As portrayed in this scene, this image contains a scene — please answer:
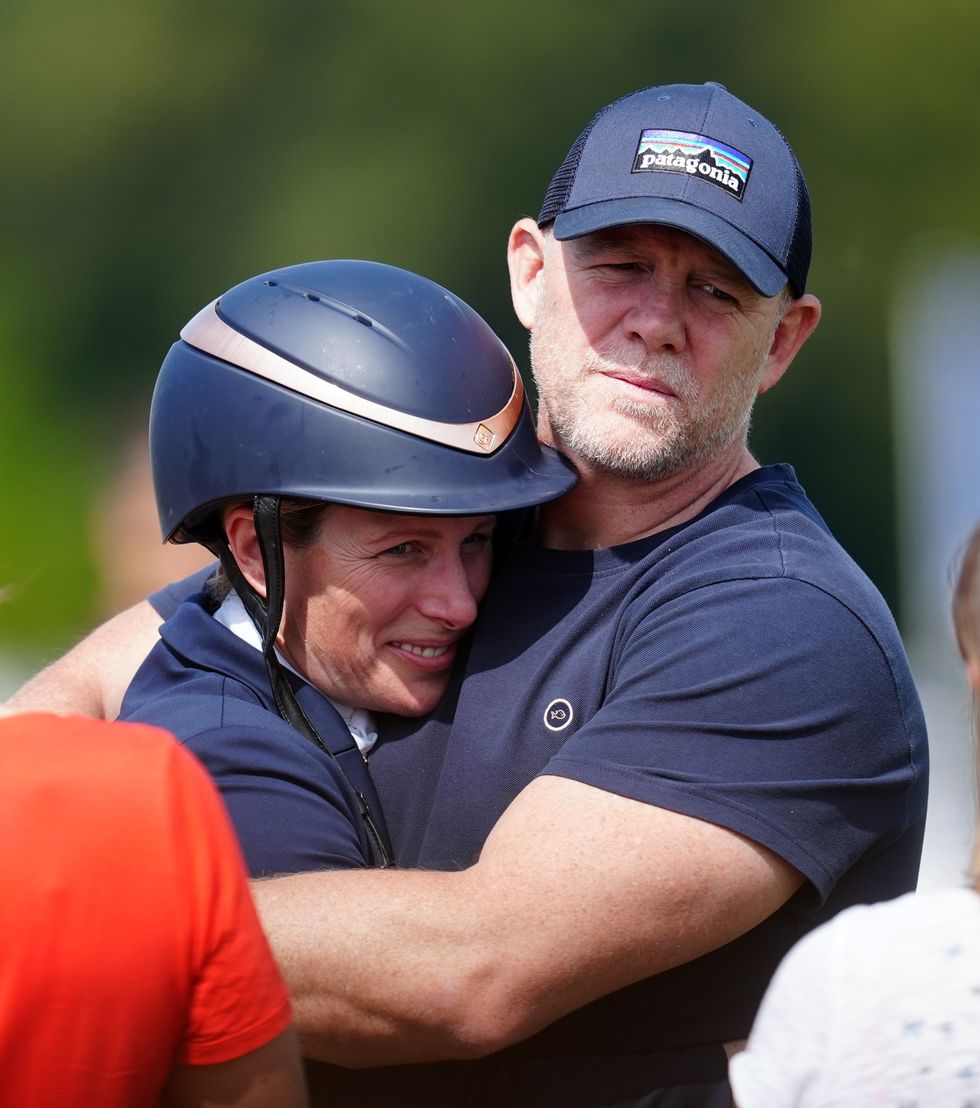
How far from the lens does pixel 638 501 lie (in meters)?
2.88

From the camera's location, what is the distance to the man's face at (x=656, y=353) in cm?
284

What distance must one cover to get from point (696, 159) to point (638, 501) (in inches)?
26.1

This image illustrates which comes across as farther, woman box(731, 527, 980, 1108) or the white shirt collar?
the white shirt collar

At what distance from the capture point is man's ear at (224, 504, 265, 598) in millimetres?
2771

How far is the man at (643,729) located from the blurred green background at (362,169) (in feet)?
18.2

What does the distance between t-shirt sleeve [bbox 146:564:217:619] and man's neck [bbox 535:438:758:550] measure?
2.77ft

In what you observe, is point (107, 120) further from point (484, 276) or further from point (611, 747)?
point (611, 747)

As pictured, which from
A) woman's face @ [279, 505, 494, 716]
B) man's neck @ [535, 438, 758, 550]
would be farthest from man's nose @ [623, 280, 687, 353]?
woman's face @ [279, 505, 494, 716]

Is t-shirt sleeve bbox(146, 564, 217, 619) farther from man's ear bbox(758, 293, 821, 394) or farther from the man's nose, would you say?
man's ear bbox(758, 293, 821, 394)

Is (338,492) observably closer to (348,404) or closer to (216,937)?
(348,404)

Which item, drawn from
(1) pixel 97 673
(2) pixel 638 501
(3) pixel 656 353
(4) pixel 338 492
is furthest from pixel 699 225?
(1) pixel 97 673

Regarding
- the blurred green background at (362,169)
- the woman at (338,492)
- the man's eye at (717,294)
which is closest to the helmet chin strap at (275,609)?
the woman at (338,492)

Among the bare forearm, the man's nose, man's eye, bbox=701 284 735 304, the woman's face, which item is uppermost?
man's eye, bbox=701 284 735 304

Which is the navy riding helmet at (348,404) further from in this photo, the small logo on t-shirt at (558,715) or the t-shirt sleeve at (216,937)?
the t-shirt sleeve at (216,937)
